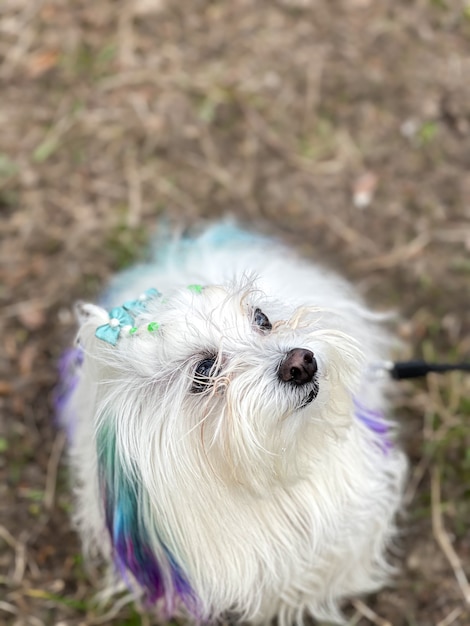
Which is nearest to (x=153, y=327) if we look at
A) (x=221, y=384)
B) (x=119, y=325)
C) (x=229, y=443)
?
(x=119, y=325)

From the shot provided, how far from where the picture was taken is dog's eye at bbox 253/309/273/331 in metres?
1.72

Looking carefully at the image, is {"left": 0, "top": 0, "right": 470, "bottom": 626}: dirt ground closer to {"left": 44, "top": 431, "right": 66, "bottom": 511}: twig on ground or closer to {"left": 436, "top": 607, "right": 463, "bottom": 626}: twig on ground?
{"left": 44, "top": 431, "right": 66, "bottom": 511}: twig on ground

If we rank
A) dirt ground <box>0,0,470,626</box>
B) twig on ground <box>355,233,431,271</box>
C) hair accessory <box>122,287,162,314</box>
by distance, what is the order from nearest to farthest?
hair accessory <box>122,287,162,314</box>, dirt ground <box>0,0,470,626</box>, twig on ground <box>355,233,431,271</box>

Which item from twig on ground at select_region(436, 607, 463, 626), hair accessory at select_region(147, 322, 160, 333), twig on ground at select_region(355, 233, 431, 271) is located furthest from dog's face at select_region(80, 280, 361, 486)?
twig on ground at select_region(355, 233, 431, 271)

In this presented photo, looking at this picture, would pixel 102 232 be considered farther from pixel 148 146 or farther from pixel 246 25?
pixel 246 25

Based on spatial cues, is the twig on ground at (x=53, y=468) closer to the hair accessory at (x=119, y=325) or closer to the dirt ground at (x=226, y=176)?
the dirt ground at (x=226, y=176)

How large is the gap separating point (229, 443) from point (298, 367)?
0.23 metres

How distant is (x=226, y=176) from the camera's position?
3.19 m

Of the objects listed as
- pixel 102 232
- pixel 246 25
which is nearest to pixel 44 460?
pixel 102 232

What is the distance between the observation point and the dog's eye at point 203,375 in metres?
1.60

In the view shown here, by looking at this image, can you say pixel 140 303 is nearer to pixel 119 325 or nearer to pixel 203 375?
pixel 119 325

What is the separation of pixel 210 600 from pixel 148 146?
219cm

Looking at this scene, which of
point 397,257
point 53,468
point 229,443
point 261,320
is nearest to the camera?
point 229,443

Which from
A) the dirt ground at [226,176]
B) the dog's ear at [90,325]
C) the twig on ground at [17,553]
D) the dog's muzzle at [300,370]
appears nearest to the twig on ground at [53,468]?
the dirt ground at [226,176]
